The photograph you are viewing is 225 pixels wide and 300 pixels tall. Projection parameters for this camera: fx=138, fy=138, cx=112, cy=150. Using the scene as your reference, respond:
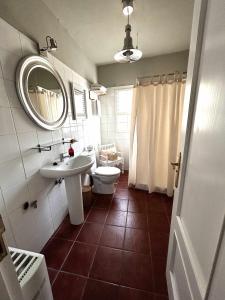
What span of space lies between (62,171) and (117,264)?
1.02 meters

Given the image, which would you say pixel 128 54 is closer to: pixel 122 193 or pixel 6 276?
pixel 6 276

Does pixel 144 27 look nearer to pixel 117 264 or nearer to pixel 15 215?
pixel 15 215

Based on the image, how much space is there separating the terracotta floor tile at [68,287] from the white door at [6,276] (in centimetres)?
97

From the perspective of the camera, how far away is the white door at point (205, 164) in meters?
0.43

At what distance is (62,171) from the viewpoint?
1.36m

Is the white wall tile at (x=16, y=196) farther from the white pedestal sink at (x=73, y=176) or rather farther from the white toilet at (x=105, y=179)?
the white toilet at (x=105, y=179)

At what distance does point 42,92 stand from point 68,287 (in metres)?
1.77

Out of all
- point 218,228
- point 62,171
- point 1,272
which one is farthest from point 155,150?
point 1,272

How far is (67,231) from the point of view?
1676mm

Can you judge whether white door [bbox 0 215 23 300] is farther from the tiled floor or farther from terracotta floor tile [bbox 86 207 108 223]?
terracotta floor tile [bbox 86 207 108 223]

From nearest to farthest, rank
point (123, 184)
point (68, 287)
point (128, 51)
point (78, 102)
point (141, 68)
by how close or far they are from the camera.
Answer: point (68, 287) < point (128, 51) < point (78, 102) < point (141, 68) < point (123, 184)

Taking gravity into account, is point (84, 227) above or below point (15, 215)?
below

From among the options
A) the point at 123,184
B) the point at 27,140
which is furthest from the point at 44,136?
the point at 123,184

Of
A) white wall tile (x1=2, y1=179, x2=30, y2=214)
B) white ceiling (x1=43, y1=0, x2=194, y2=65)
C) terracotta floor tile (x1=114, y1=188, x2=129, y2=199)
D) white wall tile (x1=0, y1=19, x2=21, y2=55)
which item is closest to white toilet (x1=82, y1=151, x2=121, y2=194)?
terracotta floor tile (x1=114, y1=188, x2=129, y2=199)
